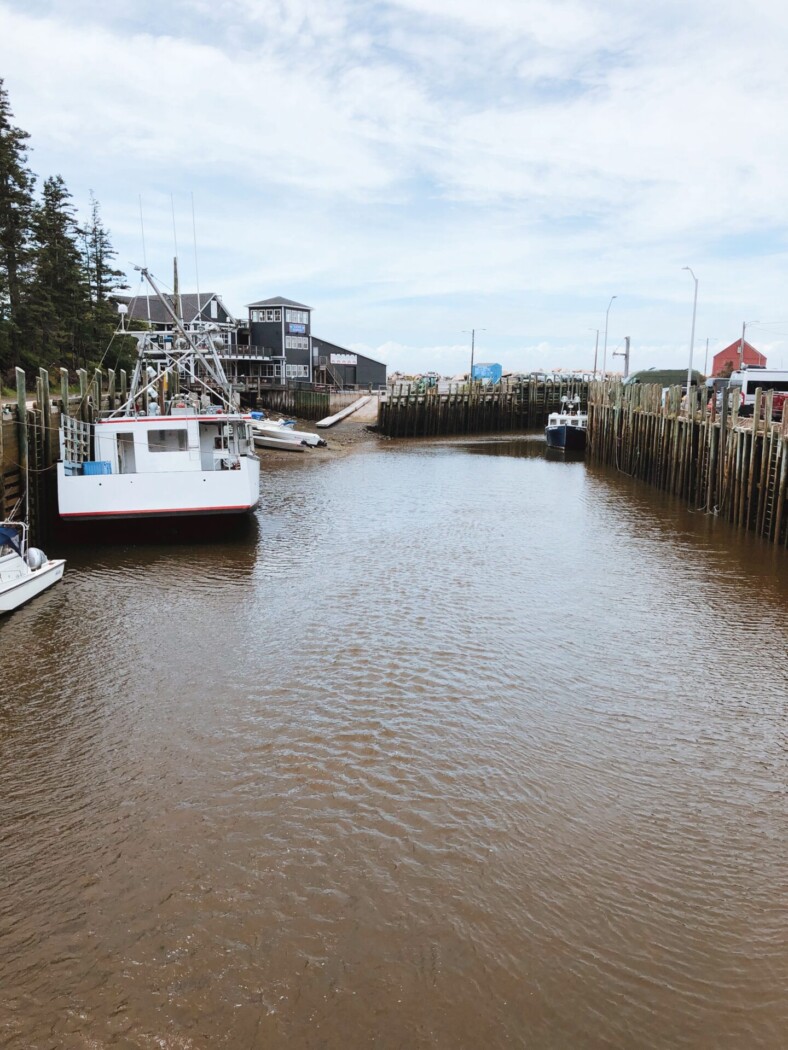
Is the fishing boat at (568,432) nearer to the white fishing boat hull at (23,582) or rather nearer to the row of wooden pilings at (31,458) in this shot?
the row of wooden pilings at (31,458)

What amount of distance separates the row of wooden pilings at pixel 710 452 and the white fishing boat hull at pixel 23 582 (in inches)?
717

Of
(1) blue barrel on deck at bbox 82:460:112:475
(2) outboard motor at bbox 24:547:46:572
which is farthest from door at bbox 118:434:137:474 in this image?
(2) outboard motor at bbox 24:547:46:572

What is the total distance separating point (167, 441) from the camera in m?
21.7

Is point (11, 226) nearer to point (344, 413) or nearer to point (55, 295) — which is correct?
point (55, 295)

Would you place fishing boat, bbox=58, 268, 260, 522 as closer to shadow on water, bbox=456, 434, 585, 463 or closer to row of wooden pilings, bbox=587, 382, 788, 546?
row of wooden pilings, bbox=587, 382, 788, 546

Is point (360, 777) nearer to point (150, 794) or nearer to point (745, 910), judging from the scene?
point (150, 794)

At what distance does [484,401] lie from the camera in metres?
68.1

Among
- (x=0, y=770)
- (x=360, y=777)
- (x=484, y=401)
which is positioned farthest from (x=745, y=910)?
(x=484, y=401)

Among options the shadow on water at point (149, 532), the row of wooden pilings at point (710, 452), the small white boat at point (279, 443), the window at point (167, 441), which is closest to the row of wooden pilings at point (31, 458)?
the shadow on water at point (149, 532)

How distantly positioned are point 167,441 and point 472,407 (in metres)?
47.8

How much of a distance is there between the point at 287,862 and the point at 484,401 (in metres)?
62.8

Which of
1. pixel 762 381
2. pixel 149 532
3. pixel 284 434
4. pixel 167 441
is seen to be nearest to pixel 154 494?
pixel 149 532

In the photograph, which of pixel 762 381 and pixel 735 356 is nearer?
pixel 762 381

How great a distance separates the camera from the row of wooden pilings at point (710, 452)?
70.7ft
